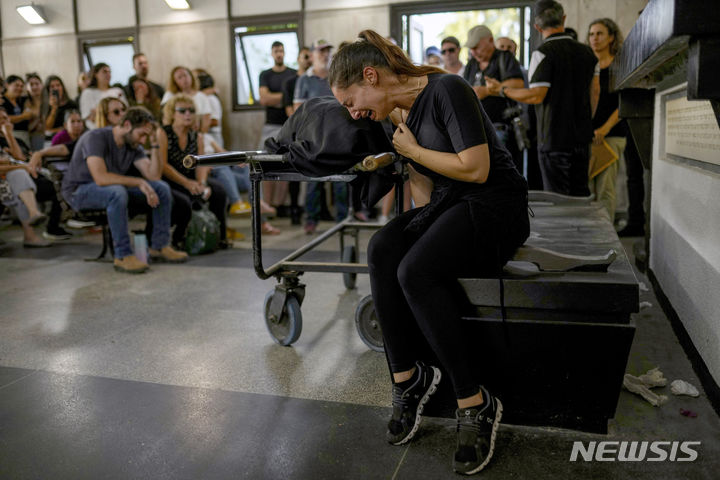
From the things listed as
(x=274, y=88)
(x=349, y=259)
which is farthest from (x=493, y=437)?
(x=274, y=88)

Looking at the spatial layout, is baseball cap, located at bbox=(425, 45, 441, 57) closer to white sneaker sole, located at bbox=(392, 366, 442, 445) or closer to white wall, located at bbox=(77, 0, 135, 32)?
white wall, located at bbox=(77, 0, 135, 32)

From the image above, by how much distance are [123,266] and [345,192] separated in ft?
8.40

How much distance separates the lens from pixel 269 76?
7777mm

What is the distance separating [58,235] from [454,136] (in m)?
5.79

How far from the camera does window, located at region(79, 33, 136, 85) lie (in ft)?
29.4

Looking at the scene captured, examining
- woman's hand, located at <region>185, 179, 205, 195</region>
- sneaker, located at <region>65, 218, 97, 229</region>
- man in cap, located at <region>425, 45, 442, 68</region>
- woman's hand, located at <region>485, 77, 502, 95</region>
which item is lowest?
sneaker, located at <region>65, 218, 97, 229</region>

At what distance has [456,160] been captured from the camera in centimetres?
200

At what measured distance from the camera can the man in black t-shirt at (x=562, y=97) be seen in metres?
4.15

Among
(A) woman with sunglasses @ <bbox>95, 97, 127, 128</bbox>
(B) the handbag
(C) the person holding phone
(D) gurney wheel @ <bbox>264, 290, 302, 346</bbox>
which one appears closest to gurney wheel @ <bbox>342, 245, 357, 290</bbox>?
(D) gurney wheel @ <bbox>264, 290, 302, 346</bbox>

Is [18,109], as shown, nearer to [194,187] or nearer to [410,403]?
[194,187]

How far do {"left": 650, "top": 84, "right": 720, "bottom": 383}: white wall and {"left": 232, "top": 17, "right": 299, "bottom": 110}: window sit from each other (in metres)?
5.37

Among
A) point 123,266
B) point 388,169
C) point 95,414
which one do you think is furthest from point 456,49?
point 95,414

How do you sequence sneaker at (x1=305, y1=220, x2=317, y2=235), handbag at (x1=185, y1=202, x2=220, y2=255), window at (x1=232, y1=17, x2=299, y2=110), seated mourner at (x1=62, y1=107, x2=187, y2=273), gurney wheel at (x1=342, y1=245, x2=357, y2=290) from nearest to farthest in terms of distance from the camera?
gurney wheel at (x1=342, y1=245, x2=357, y2=290), seated mourner at (x1=62, y1=107, x2=187, y2=273), handbag at (x1=185, y1=202, x2=220, y2=255), sneaker at (x1=305, y1=220, x2=317, y2=235), window at (x1=232, y1=17, x2=299, y2=110)

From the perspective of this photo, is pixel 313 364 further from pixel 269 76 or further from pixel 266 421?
pixel 269 76
